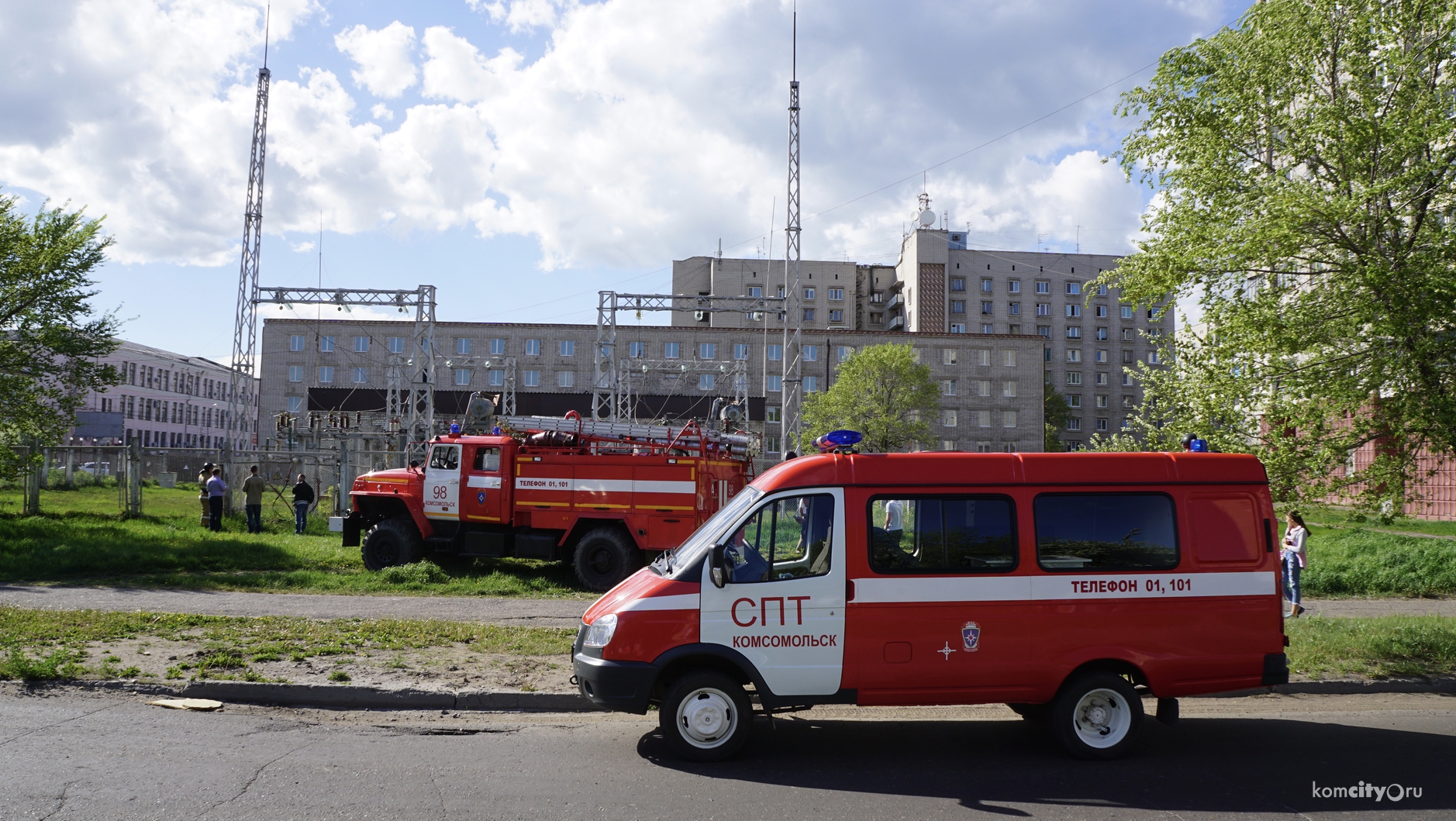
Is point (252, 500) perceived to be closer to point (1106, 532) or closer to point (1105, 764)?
point (1106, 532)

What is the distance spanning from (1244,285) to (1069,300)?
79348 millimetres

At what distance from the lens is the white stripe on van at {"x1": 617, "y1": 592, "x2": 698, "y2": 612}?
6449 mm

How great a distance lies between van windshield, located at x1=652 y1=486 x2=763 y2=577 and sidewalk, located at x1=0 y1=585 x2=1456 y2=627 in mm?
4888

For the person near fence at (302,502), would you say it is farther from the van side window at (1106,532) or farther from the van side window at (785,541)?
the van side window at (1106,532)

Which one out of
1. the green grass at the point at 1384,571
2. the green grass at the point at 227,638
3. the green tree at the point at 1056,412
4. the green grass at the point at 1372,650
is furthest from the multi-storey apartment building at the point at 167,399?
the green grass at the point at 1372,650

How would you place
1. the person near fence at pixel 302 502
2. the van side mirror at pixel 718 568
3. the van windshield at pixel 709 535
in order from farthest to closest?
the person near fence at pixel 302 502, the van windshield at pixel 709 535, the van side mirror at pixel 718 568

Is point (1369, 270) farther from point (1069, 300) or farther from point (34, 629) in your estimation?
point (1069, 300)

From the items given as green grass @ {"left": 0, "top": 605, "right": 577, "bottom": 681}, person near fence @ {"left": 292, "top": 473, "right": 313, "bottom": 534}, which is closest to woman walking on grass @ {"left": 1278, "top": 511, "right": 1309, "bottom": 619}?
green grass @ {"left": 0, "top": 605, "right": 577, "bottom": 681}

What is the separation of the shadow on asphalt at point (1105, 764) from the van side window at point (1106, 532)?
1401mm

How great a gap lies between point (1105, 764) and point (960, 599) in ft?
4.94

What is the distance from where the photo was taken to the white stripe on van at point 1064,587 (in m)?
6.54

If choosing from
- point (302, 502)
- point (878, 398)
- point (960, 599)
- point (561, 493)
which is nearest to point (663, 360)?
point (878, 398)

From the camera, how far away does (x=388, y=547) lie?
1605 cm

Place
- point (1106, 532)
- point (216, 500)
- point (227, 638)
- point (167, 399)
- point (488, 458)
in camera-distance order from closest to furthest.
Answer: point (1106, 532) < point (227, 638) < point (488, 458) < point (216, 500) < point (167, 399)
